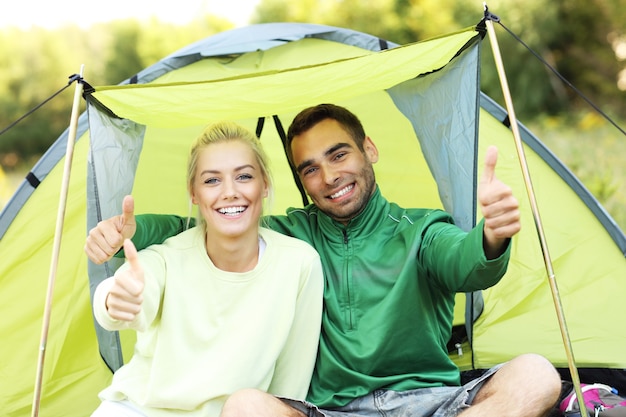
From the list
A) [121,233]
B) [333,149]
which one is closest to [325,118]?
[333,149]

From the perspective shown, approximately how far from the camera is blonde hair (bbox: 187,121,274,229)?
1904 mm

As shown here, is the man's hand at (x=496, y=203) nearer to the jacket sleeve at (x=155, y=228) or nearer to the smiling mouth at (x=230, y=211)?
the smiling mouth at (x=230, y=211)

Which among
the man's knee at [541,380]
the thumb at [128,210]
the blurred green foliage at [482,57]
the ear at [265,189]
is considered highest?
the blurred green foliage at [482,57]

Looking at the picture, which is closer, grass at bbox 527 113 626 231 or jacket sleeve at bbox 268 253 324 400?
jacket sleeve at bbox 268 253 324 400

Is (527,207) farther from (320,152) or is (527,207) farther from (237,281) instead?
(237,281)

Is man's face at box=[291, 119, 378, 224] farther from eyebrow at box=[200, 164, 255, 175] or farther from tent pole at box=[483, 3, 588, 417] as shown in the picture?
tent pole at box=[483, 3, 588, 417]

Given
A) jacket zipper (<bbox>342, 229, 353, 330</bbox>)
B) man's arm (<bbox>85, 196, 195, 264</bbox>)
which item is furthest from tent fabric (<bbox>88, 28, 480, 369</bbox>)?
jacket zipper (<bbox>342, 229, 353, 330</bbox>)

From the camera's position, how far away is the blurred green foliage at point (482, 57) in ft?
27.5

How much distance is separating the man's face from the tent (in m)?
0.15

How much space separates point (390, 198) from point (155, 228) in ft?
3.74

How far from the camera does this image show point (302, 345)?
72.8 inches

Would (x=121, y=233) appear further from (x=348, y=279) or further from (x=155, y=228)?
(x=348, y=279)

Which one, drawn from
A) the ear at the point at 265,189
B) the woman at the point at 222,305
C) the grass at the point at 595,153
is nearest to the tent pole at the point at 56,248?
the woman at the point at 222,305

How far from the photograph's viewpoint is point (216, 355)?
1.76 m
